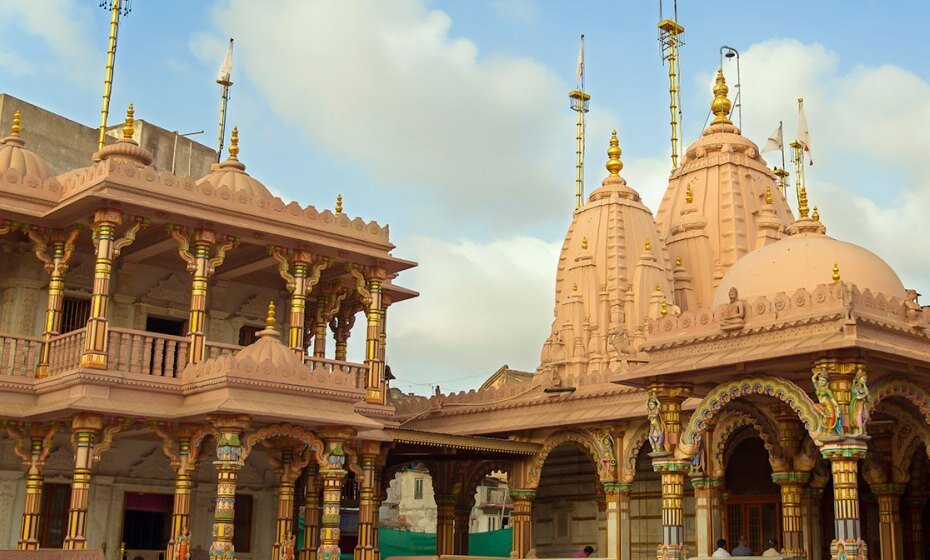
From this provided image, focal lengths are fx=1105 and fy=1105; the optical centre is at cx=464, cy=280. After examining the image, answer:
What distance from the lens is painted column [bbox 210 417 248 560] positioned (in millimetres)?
17938

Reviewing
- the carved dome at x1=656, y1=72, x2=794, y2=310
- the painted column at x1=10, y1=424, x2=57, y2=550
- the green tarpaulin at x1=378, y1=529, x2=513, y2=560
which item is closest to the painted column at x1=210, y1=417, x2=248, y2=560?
the painted column at x1=10, y1=424, x2=57, y2=550

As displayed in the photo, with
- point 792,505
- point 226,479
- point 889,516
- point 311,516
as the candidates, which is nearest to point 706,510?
point 792,505

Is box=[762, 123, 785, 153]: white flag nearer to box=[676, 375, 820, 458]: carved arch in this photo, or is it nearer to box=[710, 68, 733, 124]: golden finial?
box=[710, 68, 733, 124]: golden finial

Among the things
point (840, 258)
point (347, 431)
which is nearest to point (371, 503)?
point (347, 431)

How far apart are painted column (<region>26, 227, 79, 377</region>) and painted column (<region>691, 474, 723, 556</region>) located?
1217 cm

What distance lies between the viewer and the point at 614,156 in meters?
34.3

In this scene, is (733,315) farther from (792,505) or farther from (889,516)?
(889,516)

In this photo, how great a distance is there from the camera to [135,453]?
2244 cm

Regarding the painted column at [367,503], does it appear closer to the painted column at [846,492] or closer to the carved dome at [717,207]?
the painted column at [846,492]

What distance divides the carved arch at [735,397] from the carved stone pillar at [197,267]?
29.3ft

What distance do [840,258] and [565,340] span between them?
527 inches

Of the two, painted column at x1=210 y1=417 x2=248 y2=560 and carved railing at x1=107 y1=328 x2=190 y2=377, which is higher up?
carved railing at x1=107 y1=328 x2=190 y2=377

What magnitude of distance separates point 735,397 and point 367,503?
833 cm

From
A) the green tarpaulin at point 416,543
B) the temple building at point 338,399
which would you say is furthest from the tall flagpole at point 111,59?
the green tarpaulin at point 416,543
